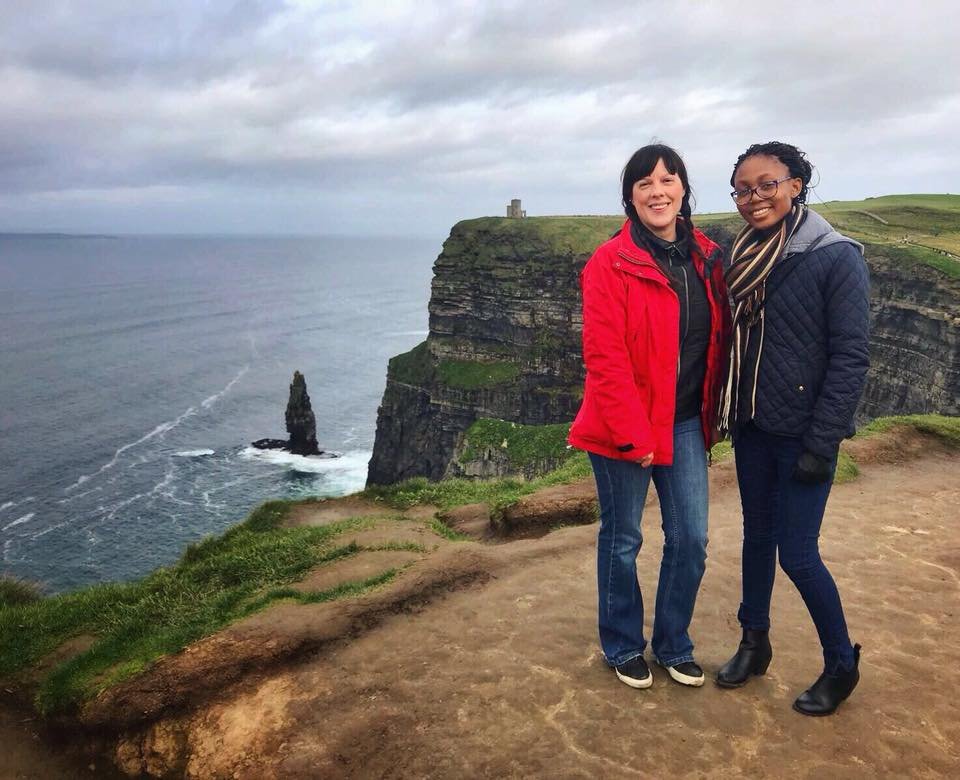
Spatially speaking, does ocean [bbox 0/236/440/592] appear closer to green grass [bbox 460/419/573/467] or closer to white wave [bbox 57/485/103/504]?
white wave [bbox 57/485/103/504]

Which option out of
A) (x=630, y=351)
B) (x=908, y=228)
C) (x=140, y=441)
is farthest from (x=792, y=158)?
(x=140, y=441)

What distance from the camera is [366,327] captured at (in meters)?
135

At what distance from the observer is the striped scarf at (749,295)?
509 cm

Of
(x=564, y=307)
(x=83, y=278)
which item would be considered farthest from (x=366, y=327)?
(x=83, y=278)

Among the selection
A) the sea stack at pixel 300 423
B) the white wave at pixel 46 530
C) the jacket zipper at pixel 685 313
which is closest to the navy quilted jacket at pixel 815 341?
the jacket zipper at pixel 685 313

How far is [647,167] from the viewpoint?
5.18 meters

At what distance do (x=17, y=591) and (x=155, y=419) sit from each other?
64.8 metres

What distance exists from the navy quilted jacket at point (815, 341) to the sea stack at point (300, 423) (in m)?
60.0

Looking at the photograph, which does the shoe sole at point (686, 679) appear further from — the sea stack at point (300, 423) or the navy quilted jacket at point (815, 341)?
the sea stack at point (300, 423)

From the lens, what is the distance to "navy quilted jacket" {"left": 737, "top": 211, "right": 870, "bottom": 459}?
4738 millimetres

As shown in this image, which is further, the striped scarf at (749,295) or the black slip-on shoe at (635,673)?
the black slip-on shoe at (635,673)

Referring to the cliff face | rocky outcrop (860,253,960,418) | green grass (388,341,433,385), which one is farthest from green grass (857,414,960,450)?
green grass (388,341,433,385)

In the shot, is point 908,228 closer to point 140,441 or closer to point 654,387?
point 654,387

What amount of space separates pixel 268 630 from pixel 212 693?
87 centimetres
